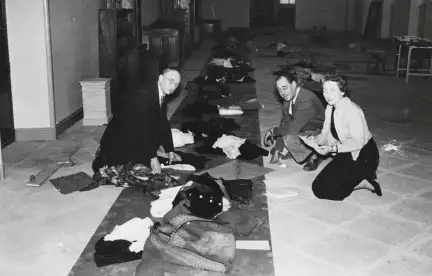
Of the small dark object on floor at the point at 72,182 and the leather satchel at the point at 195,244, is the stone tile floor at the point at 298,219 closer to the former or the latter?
the small dark object on floor at the point at 72,182

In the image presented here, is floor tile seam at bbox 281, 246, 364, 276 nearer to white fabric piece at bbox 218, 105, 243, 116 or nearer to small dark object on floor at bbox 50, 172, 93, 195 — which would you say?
small dark object on floor at bbox 50, 172, 93, 195

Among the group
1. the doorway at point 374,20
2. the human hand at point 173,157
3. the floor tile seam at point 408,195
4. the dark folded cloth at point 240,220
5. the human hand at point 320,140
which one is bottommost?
the floor tile seam at point 408,195

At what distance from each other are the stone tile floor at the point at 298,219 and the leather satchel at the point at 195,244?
37cm

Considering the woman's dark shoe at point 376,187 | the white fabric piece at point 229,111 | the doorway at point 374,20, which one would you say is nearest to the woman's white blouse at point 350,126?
the woman's dark shoe at point 376,187

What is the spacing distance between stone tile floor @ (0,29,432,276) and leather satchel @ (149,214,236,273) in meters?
0.37

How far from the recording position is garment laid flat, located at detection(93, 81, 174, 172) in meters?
4.70

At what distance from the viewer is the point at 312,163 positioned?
223 inches

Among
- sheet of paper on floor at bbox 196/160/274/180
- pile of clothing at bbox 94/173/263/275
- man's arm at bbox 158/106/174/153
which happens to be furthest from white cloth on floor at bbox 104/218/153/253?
sheet of paper on floor at bbox 196/160/274/180

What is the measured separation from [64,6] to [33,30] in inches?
36.2

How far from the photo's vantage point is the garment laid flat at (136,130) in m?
4.70

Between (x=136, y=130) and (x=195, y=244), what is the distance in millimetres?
1548

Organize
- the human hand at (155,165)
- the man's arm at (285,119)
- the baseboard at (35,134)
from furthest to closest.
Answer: the baseboard at (35,134), the man's arm at (285,119), the human hand at (155,165)

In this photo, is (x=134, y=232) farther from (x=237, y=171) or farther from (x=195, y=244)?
(x=237, y=171)

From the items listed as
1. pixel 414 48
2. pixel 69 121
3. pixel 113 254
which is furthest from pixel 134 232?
pixel 414 48
